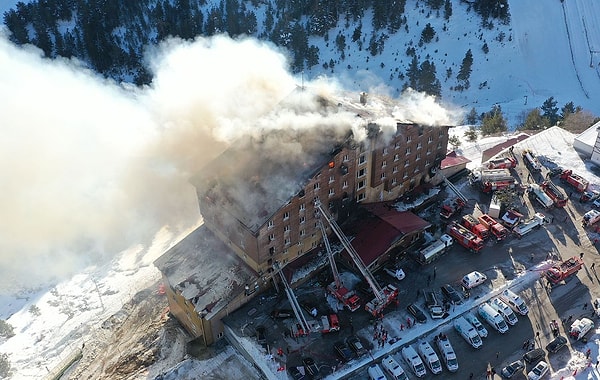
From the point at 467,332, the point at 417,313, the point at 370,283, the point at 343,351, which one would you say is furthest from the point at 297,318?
the point at 467,332

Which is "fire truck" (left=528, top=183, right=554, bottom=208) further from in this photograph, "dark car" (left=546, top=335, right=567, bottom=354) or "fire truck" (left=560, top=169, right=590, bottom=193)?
"dark car" (left=546, top=335, right=567, bottom=354)

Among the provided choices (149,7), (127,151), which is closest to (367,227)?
(127,151)

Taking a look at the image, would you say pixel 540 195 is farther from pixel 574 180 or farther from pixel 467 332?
pixel 467 332

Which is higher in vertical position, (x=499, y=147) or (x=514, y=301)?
(x=499, y=147)

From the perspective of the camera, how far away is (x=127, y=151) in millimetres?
64812

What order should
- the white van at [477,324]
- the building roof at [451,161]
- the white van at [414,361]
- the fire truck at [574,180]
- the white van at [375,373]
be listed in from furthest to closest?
1. the building roof at [451,161]
2. the fire truck at [574,180]
3. the white van at [477,324]
4. the white van at [414,361]
5. the white van at [375,373]

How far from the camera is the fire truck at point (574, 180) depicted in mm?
55781

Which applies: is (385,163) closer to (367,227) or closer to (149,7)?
(367,227)

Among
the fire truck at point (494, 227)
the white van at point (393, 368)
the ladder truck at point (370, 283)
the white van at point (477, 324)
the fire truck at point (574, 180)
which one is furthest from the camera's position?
the fire truck at point (574, 180)

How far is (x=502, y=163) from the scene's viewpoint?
6006 centimetres

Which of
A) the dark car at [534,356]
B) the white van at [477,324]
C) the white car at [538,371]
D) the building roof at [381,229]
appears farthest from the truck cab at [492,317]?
the building roof at [381,229]

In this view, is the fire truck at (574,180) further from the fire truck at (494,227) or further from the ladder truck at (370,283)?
the ladder truck at (370,283)

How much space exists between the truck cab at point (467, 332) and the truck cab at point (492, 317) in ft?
6.12

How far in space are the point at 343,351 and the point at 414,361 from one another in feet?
18.0
